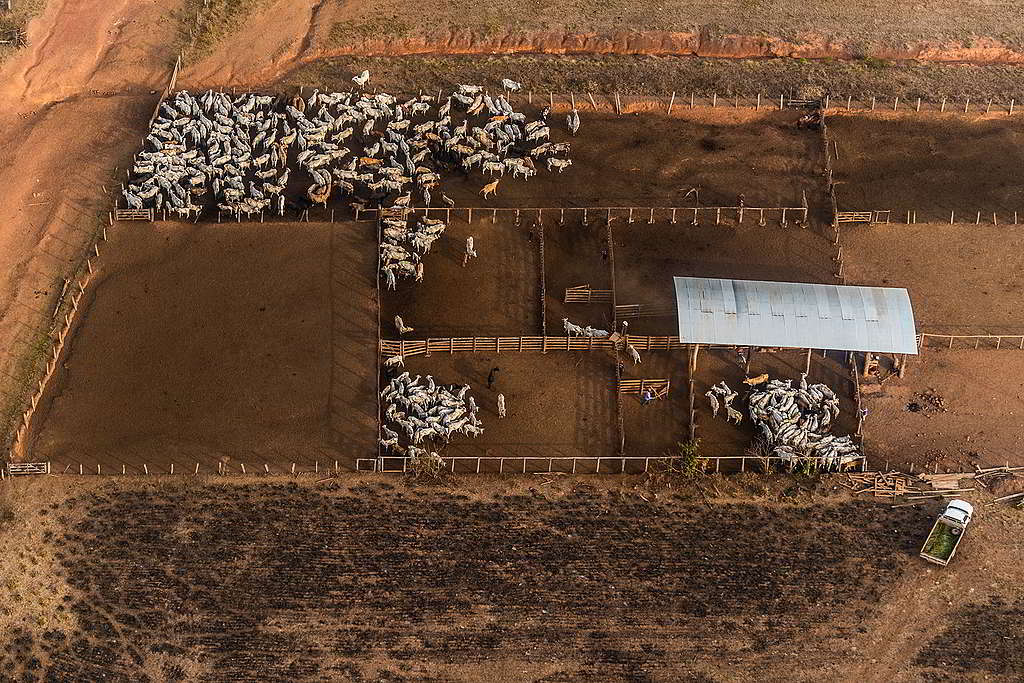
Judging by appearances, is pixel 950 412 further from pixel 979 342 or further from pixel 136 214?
pixel 136 214

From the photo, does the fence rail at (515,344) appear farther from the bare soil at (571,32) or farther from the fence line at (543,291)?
the bare soil at (571,32)

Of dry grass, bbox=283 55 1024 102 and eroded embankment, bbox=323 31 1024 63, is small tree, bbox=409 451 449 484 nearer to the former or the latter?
dry grass, bbox=283 55 1024 102

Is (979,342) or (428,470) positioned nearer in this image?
(428,470)

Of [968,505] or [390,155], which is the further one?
[390,155]

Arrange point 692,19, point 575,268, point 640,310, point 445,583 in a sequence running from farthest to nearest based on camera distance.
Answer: point 692,19 → point 575,268 → point 640,310 → point 445,583

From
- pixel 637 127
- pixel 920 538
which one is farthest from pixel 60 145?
pixel 920 538

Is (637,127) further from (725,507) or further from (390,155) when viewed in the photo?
(725,507)

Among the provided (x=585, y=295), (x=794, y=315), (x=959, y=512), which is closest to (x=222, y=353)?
(x=585, y=295)
